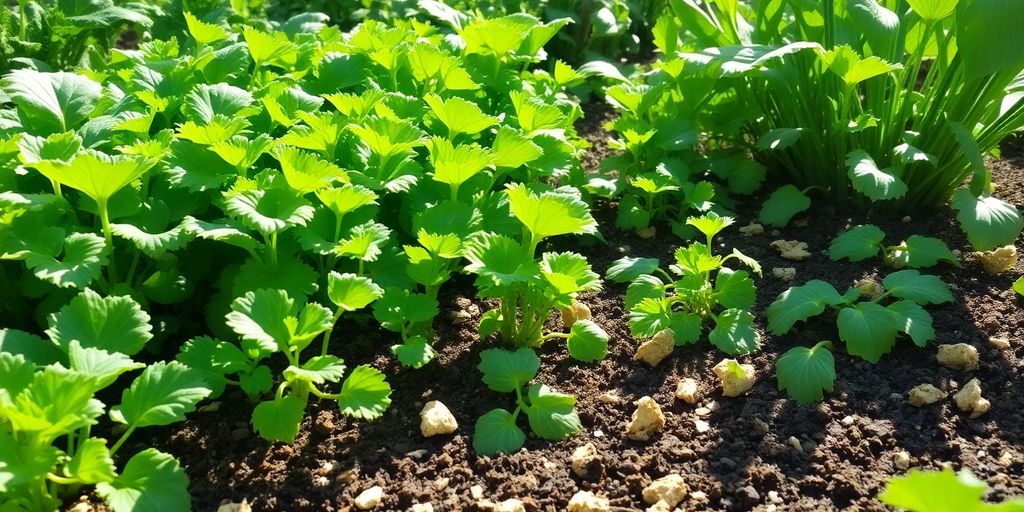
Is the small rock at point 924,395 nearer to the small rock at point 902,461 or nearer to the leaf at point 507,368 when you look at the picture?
the small rock at point 902,461

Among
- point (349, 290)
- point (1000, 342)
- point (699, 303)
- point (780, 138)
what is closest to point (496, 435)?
point (349, 290)

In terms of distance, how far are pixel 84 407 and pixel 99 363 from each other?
0.38 ft

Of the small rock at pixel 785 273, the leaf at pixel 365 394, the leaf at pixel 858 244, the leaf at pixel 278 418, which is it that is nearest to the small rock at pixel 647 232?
the small rock at pixel 785 273

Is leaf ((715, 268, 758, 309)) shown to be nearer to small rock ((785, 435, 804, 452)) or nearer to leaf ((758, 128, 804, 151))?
small rock ((785, 435, 804, 452))

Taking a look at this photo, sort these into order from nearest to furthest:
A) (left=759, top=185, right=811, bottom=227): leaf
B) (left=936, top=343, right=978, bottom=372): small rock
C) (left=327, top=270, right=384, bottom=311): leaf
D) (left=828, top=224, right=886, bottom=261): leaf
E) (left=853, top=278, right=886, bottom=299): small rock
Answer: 1. (left=327, top=270, right=384, bottom=311): leaf
2. (left=936, top=343, right=978, bottom=372): small rock
3. (left=853, top=278, right=886, bottom=299): small rock
4. (left=828, top=224, right=886, bottom=261): leaf
5. (left=759, top=185, right=811, bottom=227): leaf

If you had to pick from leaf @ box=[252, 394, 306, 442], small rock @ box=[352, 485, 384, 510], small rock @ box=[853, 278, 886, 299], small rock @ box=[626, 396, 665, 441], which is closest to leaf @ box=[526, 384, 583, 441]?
small rock @ box=[626, 396, 665, 441]

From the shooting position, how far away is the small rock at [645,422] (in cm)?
181

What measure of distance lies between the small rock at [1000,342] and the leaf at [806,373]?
0.40 metres

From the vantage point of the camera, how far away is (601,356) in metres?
1.99

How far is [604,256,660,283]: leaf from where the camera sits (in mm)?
2262

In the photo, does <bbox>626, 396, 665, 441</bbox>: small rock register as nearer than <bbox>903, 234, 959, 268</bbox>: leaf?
Yes

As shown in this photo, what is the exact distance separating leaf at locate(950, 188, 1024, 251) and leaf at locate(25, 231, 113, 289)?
207cm

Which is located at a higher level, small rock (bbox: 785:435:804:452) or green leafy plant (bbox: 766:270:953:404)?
green leafy plant (bbox: 766:270:953:404)

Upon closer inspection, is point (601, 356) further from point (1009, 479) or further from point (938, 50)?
point (938, 50)
